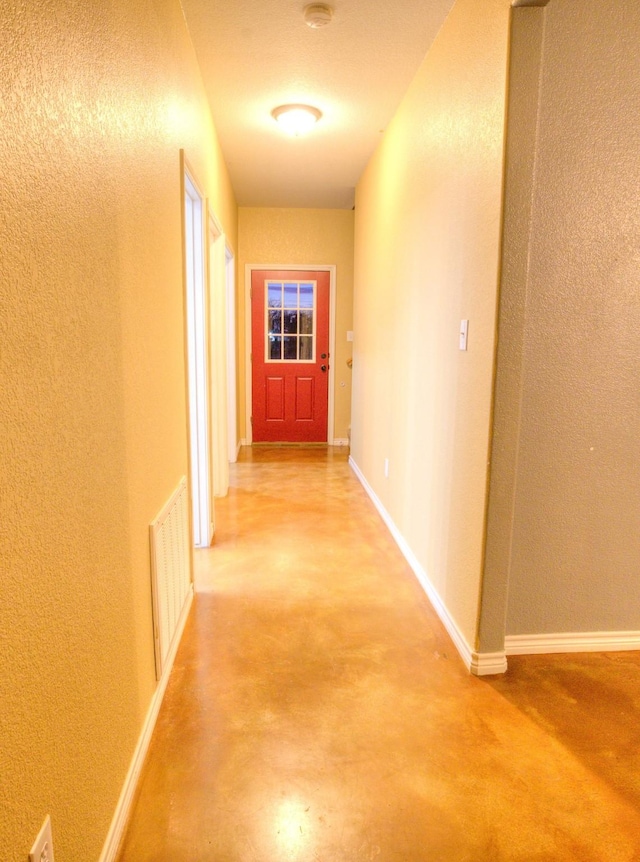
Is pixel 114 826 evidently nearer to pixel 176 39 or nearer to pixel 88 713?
pixel 88 713

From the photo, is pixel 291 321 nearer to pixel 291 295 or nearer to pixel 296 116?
pixel 291 295

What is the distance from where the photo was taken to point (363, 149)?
4078 millimetres

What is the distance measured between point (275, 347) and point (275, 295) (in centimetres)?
57

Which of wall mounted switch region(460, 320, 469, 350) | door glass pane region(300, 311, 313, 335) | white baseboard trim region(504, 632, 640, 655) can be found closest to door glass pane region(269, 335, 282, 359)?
door glass pane region(300, 311, 313, 335)

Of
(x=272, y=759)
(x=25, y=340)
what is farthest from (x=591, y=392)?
(x=25, y=340)

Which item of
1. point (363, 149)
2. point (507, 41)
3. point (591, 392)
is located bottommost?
point (591, 392)

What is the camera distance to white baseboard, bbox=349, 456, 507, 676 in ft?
6.72

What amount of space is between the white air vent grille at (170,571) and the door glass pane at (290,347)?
3912 mm

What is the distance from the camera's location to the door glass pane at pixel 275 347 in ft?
20.1

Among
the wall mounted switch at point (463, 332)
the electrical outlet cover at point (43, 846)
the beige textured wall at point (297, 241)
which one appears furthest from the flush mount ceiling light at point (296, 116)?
the electrical outlet cover at point (43, 846)

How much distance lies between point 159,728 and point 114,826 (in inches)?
17.2

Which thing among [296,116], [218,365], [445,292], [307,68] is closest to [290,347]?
[218,365]

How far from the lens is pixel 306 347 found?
616 centimetres

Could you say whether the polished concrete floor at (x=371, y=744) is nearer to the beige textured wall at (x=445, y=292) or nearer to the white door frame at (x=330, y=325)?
the beige textured wall at (x=445, y=292)
